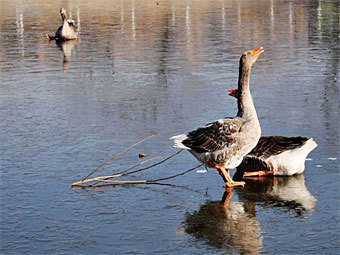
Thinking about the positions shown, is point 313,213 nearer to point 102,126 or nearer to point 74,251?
point 74,251

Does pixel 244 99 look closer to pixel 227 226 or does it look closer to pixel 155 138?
pixel 227 226

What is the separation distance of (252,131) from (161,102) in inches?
197

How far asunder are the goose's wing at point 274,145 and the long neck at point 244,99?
58 cm

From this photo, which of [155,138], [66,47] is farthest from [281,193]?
[66,47]

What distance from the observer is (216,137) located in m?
8.16

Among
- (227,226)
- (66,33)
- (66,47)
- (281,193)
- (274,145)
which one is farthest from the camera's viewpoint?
(66,33)

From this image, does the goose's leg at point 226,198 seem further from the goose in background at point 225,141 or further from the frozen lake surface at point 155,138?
the goose in background at point 225,141

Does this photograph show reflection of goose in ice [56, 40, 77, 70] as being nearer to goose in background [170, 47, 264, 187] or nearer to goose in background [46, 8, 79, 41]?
goose in background [46, 8, 79, 41]

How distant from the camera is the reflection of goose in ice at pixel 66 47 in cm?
2023

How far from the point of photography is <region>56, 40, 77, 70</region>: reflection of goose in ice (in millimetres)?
20233

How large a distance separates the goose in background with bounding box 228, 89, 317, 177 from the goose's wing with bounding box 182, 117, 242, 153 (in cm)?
65

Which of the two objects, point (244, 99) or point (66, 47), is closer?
point (244, 99)

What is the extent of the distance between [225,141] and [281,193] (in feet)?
2.95

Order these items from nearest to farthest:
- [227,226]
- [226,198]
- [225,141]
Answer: [227,226] → [226,198] → [225,141]
